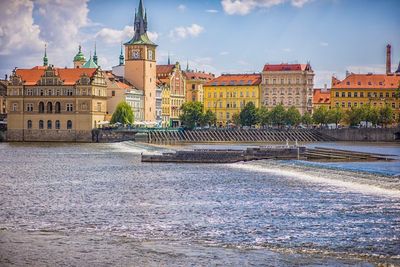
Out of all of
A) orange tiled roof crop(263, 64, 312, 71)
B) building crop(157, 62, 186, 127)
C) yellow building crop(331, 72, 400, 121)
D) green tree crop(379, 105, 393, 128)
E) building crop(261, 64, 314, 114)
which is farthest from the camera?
building crop(157, 62, 186, 127)

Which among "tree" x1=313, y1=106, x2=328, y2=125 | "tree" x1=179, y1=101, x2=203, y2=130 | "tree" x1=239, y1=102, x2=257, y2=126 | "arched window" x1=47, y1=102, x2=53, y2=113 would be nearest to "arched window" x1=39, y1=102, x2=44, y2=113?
"arched window" x1=47, y1=102, x2=53, y2=113

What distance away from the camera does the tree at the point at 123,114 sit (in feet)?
482

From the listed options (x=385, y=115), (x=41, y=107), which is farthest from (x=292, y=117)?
(x=41, y=107)

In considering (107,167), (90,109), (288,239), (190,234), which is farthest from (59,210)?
(90,109)

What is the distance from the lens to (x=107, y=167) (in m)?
74.1

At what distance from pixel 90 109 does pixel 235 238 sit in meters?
116

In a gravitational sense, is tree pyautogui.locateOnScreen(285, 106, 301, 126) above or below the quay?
above

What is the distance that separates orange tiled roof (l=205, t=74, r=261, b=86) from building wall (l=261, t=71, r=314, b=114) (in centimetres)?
393

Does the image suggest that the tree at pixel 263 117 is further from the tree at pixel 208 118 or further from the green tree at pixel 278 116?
the tree at pixel 208 118

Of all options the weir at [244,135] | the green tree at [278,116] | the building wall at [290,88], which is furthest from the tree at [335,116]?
the building wall at [290,88]

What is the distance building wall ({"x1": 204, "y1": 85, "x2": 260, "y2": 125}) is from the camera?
181125 millimetres

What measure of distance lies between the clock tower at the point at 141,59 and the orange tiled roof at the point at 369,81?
38.8 meters

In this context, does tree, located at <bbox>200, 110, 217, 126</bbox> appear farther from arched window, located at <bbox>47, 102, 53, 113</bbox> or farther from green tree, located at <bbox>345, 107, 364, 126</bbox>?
arched window, located at <bbox>47, 102, 53, 113</bbox>

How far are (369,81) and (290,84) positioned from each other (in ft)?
53.1
